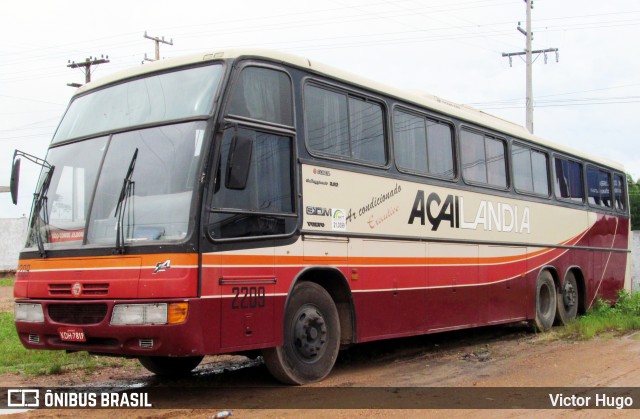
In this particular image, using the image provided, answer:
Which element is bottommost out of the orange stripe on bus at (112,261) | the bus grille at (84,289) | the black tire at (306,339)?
the black tire at (306,339)

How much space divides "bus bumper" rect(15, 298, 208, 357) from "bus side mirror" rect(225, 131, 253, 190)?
3.80 feet

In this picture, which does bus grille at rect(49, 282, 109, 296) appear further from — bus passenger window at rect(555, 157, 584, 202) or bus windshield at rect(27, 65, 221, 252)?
bus passenger window at rect(555, 157, 584, 202)

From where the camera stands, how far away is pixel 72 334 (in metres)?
6.84

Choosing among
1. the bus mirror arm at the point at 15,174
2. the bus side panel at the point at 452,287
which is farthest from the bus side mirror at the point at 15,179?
the bus side panel at the point at 452,287

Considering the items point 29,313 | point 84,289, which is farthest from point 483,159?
point 29,313

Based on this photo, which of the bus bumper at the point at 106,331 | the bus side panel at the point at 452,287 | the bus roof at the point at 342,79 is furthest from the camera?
the bus side panel at the point at 452,287

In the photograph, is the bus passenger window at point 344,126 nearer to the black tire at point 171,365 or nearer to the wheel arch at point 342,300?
the wheel arch at point 342,300

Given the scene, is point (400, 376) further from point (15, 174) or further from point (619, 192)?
point (619, 192)

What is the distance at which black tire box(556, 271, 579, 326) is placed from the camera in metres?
13.8

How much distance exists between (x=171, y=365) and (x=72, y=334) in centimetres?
206

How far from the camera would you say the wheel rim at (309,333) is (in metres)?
7.71

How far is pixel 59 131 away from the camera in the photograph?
26.7 feet

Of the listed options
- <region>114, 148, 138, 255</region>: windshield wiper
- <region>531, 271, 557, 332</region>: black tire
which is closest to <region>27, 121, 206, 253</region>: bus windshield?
<region>114, 148, 138, 255</region>: windshield wiper

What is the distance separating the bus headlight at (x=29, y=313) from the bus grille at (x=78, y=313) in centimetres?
15
